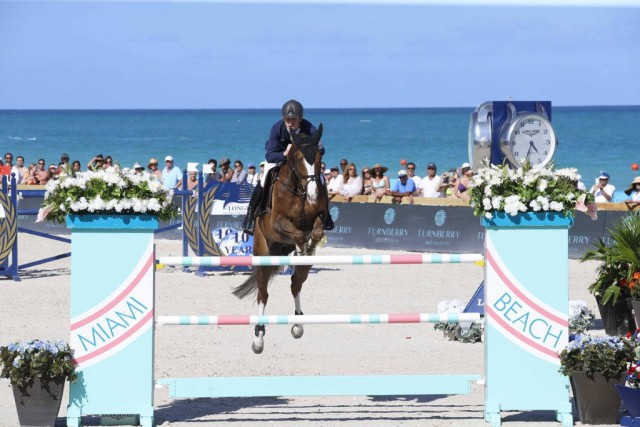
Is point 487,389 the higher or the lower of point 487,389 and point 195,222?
the lower

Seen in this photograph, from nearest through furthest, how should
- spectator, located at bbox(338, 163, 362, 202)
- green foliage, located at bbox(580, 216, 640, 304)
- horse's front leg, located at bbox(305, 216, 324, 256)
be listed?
horse's front leg, located at bbox(305, 216, 324, 256) → green foliage, located at bbox(580, 216, 640, 304) → spectator, located at bbox(338, 163, 362, 202)

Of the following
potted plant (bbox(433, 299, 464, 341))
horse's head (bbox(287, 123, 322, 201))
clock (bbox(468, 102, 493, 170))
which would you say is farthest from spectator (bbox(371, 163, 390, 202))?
clock (bbox(468, 102, 493, 170))

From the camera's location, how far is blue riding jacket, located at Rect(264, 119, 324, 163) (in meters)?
9.91

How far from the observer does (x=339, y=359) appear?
10.4 metres

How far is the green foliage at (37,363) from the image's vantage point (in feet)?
23.9

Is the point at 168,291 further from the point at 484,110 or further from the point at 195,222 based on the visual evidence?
the point at 484,110

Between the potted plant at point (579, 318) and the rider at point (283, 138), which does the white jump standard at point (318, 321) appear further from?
the potted plant at point (579, 318)

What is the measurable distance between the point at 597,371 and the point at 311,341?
14.9 feet

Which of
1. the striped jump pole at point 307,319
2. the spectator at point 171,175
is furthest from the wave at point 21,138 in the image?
the striped jump pole at point 307,319

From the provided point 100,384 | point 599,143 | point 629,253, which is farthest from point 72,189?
point 599,143

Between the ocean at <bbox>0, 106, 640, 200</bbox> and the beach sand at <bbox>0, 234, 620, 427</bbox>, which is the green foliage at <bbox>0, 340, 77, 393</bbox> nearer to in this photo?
the beach sand at <bbox>0, 234, 620, 427</bbox>

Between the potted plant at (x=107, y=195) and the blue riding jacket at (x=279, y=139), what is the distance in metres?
2.45

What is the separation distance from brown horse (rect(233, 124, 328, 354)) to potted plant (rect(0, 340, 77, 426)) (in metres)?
2.36

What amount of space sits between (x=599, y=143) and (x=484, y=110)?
81.1 m
